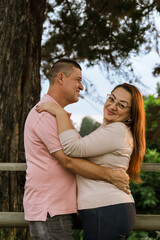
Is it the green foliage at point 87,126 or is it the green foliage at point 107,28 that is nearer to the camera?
the green foliage at point 107,28

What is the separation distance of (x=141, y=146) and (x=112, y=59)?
12.9 ft

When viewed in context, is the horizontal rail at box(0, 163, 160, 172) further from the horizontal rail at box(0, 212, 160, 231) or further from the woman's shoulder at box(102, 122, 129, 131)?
the woman's shoulder at box(102, 122, 129, 131)

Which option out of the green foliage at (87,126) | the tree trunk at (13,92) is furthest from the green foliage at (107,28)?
the green foliage at (87,126)

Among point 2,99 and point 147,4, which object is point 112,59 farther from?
point 2,99

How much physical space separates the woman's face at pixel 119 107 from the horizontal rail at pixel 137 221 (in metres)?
0.92

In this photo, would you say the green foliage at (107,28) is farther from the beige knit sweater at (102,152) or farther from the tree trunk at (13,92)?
the beige knit sweater at (102,152)

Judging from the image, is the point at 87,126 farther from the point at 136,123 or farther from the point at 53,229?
the point at 53,229

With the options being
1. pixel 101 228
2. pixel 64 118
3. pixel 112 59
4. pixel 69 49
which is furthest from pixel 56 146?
pixel 69 49

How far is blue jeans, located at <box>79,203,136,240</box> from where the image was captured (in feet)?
6.40

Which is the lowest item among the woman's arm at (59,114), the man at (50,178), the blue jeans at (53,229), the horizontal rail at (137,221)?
the horizontal rail at (137,221)

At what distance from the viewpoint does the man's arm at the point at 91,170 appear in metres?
2.02

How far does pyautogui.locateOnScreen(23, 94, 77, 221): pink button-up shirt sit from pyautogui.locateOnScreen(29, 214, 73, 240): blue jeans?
4cm

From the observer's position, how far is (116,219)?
1.95 metres

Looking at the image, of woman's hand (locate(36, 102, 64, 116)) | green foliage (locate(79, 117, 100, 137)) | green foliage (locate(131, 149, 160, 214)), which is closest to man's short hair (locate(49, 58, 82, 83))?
woman's hand (locate(36, 102, 64, 116))
